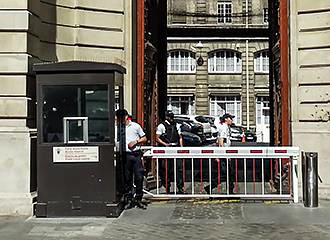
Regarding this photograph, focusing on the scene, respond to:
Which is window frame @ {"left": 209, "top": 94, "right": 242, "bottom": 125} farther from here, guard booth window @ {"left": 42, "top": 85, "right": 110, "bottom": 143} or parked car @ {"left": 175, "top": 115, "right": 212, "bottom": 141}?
guard booth window @ {"left": 42, "top": 85, "right": 110, "bottom": 143}

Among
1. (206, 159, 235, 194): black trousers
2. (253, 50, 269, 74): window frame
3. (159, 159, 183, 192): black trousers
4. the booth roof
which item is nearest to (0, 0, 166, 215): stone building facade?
the booth roof

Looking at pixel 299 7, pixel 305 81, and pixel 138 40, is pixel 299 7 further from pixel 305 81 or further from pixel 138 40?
pixel 138 40

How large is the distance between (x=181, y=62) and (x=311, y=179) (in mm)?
40102

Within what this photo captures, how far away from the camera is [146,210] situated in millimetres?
11844

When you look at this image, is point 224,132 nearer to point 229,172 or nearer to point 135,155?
point 229,172

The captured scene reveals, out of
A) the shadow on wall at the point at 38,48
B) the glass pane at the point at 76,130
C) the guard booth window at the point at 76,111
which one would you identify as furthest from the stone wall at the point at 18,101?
the glass pane at the point at 76,130

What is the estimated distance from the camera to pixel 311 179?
11781mm

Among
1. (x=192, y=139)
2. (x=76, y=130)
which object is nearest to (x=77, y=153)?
(x=76, y=130)

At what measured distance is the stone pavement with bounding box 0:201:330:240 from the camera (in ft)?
31.7

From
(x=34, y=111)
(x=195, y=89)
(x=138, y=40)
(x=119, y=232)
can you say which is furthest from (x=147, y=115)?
(x=195, y=89)

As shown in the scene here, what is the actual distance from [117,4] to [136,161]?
3822mm

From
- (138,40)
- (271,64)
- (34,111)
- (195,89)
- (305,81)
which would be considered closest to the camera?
(34,111)

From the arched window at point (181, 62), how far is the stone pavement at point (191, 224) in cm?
3953

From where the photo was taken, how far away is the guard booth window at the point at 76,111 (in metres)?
11.1
